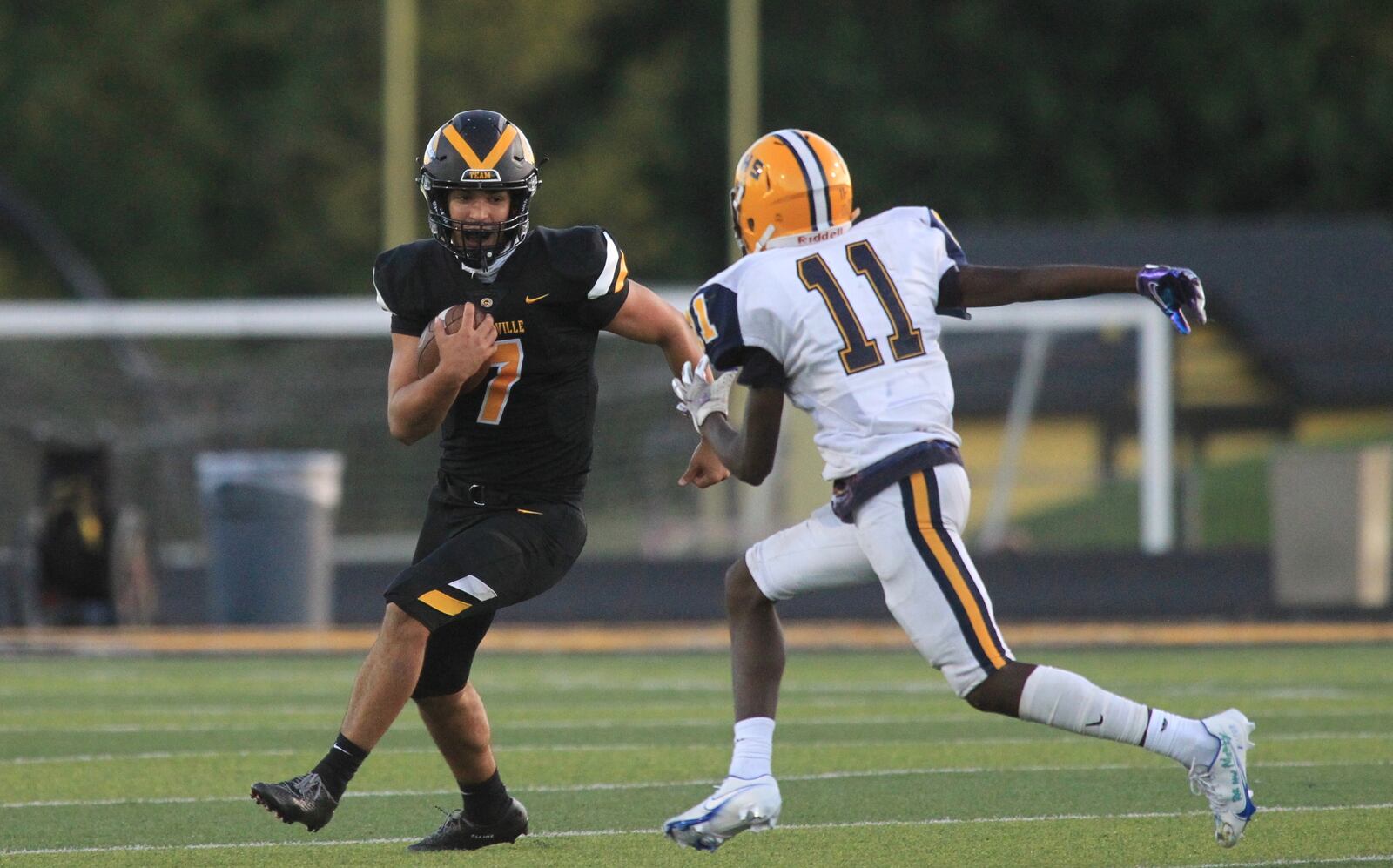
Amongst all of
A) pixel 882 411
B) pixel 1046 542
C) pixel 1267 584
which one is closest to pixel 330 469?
pixel 1267 584

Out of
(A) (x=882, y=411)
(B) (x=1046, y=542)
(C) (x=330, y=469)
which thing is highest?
(A) (x=882, y=411)

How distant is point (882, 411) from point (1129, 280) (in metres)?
0.67

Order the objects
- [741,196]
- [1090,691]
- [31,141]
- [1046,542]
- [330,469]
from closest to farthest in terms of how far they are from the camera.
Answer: [1090,691] → [741,196] → [330,469] → [1046,542] → [31,141]

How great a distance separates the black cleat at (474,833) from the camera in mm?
5316

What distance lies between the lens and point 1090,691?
15.4ft

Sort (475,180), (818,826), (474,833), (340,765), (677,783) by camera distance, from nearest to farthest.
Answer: (340,765)
(475,180)
(474,833)
(818,826)
(677,783)

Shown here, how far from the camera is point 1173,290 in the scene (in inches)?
192

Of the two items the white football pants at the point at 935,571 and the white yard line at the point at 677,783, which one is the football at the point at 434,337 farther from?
the white yard line at the point at 677,783

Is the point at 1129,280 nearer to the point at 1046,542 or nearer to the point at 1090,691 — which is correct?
the point at 1090,691

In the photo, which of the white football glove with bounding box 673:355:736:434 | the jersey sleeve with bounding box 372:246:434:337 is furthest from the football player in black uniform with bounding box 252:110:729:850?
the white football glove with bounding box 673:355:736:434

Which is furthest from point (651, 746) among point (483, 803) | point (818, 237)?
point (818, 237)

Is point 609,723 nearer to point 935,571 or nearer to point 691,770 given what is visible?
point 691,770

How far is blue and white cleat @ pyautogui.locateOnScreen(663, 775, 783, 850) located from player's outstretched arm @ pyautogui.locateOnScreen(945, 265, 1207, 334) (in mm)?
1237

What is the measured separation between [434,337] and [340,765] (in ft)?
3.39
